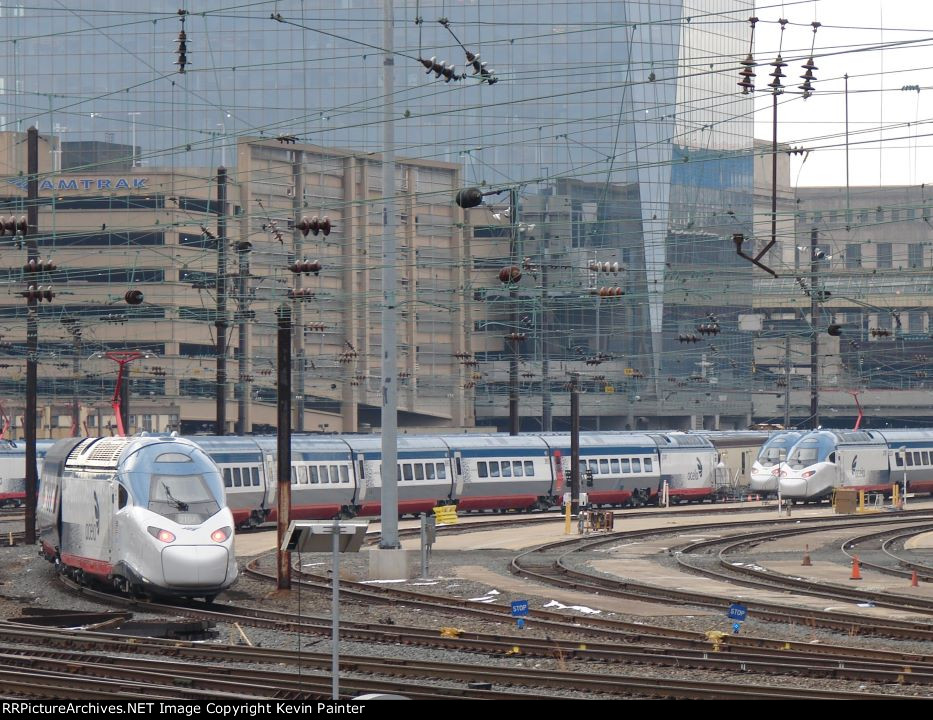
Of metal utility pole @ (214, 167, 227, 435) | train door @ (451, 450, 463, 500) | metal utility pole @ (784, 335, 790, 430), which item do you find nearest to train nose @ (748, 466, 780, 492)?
metal utility pole @ (784, 335, 790, 430)

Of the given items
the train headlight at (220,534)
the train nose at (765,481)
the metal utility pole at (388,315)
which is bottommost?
the train nose at (765,481)

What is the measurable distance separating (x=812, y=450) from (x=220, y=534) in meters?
45.2

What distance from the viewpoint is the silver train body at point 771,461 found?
230ft

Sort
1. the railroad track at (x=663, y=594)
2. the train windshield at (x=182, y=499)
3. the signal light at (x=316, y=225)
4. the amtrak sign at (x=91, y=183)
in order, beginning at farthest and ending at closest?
the amtrak sign at (x=91, y=183) → the signal light at (x=316, y=225) → the train windshield at (x=182, y=499) → the railroad track at (x=663, y=594)

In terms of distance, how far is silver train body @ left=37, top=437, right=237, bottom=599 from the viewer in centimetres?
2820

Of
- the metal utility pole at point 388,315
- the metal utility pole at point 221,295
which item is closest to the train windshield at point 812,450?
the metal utility pole at point 221,295

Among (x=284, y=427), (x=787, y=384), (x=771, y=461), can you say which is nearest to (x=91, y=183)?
(x=787, y=384)

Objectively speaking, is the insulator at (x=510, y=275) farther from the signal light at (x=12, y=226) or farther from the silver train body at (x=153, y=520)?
the signal light at (x=12, y=226)

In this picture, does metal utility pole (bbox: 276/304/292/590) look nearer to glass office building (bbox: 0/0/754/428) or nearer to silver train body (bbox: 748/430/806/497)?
silver train body (bbox: 748/430/806/497)

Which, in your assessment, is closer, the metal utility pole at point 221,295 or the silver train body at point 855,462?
the metal utility pole at point 221,295

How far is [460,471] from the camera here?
60625 mm

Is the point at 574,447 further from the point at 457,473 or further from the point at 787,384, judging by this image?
the point at 787,384

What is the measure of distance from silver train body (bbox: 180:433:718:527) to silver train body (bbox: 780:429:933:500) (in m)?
6.06

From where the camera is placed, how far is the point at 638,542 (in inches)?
1901
